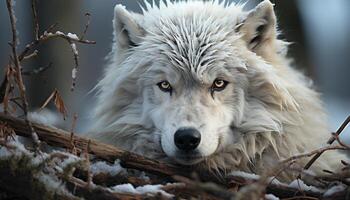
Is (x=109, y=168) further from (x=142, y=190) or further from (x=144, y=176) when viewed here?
(x=142, y=190)

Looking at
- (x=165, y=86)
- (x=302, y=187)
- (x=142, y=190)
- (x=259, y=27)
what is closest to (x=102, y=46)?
(x=259, y=27)

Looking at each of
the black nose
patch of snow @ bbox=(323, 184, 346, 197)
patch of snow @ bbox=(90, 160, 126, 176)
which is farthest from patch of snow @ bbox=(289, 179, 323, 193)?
patch of snow @ bbox=(90, 160, 126, 176)

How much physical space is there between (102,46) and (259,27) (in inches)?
447

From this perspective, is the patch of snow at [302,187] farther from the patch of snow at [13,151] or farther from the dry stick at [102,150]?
the patch of snow at [13,151]

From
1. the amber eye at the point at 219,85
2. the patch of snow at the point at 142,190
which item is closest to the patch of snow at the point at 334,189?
the patch of snow at the point at 142,190

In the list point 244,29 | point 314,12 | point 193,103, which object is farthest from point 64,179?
point 314,12

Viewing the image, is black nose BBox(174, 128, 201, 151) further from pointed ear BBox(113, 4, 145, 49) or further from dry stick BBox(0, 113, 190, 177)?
pointed ear BBox(113, 4, 145, 49)

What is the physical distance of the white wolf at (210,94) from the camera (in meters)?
5.40

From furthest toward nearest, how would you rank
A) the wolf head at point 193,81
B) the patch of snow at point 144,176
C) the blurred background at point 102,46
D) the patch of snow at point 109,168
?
the blurred background at point 102,46
the wolf head at point 193,81
the patch of snow at point 144,176
the patch of snow at point 109,168

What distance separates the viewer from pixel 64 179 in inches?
165

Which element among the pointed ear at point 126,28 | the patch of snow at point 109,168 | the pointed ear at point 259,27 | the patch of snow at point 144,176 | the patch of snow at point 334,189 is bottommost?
the patch of snow at point 144,176

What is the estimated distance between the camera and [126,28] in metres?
6.09

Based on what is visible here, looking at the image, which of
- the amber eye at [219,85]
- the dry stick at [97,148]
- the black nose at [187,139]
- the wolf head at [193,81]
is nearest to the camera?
the dry stick at [97,148]

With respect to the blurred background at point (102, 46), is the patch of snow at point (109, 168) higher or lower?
lower
